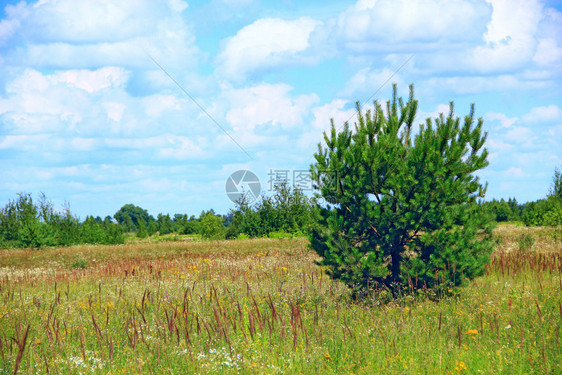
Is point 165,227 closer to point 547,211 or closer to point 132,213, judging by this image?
point 132,213

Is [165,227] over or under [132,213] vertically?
under

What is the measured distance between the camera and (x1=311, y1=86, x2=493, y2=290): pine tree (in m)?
8.09

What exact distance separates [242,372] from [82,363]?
1.91 metres

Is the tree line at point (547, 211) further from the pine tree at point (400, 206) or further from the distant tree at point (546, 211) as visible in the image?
the pine tree at point (400, 206)

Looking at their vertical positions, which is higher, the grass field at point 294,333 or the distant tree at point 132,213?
the distant tree at point 132,213

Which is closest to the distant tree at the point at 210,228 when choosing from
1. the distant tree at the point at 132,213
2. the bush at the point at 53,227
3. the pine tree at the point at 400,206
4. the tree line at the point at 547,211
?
the bush at the point at 53,227

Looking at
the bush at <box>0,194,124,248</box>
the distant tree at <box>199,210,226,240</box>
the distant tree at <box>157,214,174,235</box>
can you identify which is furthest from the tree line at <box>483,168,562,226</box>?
the distant tree at <box>157,214,174,235</box>

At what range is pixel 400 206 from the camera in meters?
8.58

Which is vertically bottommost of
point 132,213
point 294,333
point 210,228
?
point 294,333

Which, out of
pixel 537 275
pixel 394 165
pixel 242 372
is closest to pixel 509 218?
pixel 537 275

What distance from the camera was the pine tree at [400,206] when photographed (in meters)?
8.09

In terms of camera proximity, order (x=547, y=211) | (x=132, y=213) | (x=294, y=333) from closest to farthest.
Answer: (x=294, y=333) → (x=547, y=211) → (x=132, y=213)

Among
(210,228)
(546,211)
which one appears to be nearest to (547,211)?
(546,211)

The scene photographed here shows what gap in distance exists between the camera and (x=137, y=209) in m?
117
